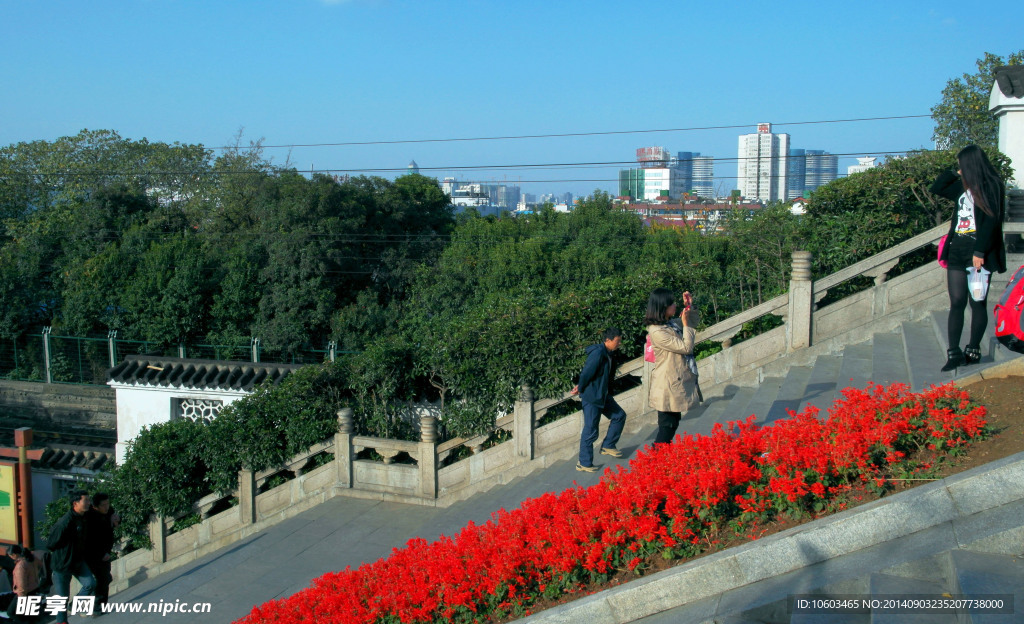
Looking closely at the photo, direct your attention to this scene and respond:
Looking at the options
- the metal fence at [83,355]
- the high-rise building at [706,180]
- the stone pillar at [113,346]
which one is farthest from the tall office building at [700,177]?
the stone pillar at [113,346]

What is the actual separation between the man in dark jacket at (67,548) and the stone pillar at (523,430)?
4.41 meters

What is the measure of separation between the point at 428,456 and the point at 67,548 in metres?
3.69

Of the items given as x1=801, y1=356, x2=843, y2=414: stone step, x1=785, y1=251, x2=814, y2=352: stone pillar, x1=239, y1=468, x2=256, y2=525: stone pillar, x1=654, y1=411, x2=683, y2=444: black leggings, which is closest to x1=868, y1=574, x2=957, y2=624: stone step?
x1=654, y1=411, x2=683, y2=444: black leggings

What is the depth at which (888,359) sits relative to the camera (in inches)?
283

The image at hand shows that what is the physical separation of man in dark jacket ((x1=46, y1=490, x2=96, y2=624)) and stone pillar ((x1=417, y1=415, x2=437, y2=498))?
11.2 ft

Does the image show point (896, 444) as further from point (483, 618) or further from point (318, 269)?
point (318, 269)

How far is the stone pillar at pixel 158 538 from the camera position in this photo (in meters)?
9.73

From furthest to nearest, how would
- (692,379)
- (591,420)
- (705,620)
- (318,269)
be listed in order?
(318,269)
(591,420)
(692,379)
(705,620)

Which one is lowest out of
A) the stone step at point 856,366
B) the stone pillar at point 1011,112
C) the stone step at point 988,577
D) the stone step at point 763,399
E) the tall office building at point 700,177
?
the stone step at point 763,399

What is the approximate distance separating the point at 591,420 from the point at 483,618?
3125 mm

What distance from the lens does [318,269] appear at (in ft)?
74.1

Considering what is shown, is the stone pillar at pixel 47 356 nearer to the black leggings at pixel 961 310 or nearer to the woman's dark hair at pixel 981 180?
the black leggings at pixel 961 310

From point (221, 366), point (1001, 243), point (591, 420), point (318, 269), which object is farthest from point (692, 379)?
point (318, 269)

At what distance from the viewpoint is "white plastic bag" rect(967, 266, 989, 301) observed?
5.26m
